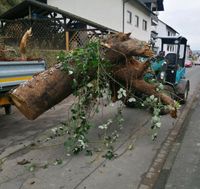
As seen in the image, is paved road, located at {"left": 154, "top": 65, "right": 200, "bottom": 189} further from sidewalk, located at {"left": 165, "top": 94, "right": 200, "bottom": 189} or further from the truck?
the truck

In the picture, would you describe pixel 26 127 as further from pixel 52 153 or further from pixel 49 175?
pixel 49 175

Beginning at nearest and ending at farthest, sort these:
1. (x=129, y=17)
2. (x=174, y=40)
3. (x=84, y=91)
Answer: (x=84, y=91) → (x=174, y=40) → (x=129, y=17)

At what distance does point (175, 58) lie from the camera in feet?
40.0

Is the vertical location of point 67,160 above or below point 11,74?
below

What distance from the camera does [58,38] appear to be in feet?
61.1

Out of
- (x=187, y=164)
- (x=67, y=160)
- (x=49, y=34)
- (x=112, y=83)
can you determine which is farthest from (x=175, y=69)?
(x=49, y=34)

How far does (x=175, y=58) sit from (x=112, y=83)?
5.31 metres

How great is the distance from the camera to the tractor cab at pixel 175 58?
1178 centimetres

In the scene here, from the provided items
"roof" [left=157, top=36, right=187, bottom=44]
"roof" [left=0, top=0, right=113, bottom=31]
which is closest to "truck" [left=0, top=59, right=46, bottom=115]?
"roof" [left=157, top=36, right=187, bottom=44]

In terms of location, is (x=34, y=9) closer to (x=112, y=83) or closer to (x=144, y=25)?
(x=112, y=83)

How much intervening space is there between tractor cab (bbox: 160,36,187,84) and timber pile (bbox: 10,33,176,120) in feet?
14.1

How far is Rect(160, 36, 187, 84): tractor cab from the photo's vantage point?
1178cm

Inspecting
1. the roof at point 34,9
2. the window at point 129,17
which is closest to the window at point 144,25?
the window at point 129,17

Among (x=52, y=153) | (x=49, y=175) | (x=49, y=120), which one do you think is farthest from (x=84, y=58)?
(x=49, y=120)
